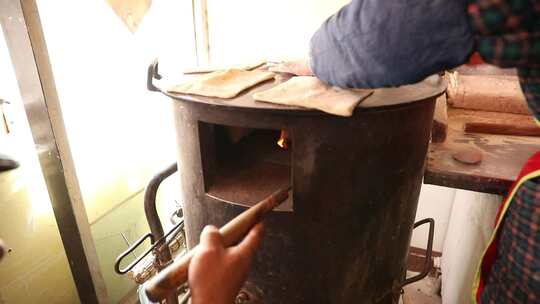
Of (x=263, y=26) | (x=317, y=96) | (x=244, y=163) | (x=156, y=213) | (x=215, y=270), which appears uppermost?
(x=263, y=26)

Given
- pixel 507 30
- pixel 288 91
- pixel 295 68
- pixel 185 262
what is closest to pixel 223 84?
pixel 288 91

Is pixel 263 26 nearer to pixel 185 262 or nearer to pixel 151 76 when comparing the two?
pixel 151 76

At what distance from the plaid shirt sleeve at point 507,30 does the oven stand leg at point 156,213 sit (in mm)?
1136

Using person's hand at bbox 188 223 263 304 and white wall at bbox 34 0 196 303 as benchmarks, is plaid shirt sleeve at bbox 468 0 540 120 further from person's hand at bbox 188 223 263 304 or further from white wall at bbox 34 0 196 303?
white wall at bbox 34 0 196 303

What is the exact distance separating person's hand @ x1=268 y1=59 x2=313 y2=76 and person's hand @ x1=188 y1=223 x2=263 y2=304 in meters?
0.79

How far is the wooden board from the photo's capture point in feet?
3.86

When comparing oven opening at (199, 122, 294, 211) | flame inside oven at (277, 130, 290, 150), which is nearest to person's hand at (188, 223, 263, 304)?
oven opening at (199, 122, 294, 211)

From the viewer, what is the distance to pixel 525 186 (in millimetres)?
927

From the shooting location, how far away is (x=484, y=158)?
1316 mm

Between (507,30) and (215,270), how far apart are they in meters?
0.68

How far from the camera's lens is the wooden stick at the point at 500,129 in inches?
60.1

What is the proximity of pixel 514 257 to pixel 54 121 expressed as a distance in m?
1.73

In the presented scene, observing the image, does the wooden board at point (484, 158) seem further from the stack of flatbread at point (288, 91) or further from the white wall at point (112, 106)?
the white wall at point (112, 106)

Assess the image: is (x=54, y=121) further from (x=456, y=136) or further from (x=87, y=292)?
(x=456, y=136)
